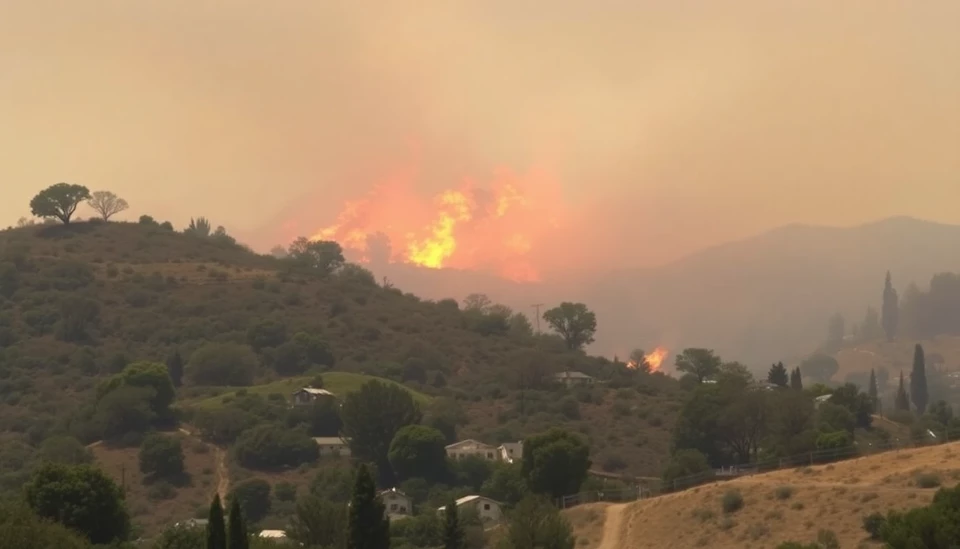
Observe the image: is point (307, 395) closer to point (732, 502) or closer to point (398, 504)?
point (398, 504)

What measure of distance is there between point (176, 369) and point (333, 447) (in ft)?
129

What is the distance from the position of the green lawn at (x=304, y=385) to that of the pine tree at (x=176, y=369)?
970cm

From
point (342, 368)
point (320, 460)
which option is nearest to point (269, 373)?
point (342, 368)

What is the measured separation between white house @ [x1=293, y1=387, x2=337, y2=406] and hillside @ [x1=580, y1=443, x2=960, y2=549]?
66339 millimetres

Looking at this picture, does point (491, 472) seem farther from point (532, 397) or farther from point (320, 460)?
point (532, 397)

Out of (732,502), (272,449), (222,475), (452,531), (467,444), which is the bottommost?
(452,531)

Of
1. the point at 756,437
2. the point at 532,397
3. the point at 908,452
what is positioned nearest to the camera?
the point at 908,452

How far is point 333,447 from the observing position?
131625 mm

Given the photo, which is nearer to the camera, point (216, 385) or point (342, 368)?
point (216, 385)

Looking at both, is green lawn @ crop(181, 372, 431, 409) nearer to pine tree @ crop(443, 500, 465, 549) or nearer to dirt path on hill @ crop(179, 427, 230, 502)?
dirt path on hill @ crop(179, 427, 230, 502)

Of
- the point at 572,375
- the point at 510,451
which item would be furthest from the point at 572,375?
the point at 510,451

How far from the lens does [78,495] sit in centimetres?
7588

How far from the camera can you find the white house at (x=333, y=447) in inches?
5128

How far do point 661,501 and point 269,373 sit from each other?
99139 millimetres
